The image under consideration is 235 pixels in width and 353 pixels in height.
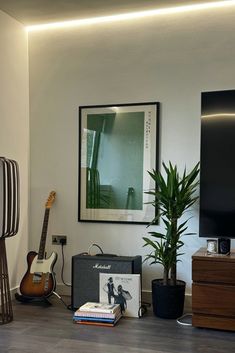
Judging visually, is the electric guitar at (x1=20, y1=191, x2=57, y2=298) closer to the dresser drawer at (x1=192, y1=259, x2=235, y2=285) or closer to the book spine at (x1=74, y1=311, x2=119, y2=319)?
the book spine at (x1=74, y1=311, x2=119, y2=319)

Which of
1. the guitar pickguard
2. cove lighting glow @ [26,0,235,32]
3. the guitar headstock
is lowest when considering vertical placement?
the guitar pickguard

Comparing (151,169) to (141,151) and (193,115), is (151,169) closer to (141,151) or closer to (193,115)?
(141,151)

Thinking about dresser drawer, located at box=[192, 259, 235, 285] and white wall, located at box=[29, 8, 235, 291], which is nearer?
dresser drawer, located at box=[192, 259, 235, 285]

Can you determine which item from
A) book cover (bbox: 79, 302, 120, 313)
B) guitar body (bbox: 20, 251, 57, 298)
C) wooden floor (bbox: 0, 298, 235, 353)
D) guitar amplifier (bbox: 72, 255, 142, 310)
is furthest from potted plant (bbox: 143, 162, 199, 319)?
guitar body (bbox: 20, 251, 57, 298)

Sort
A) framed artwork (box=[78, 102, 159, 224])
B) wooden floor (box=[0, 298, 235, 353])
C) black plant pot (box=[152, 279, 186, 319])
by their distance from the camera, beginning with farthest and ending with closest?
1. framed artwork (box=[78, 102, 159, 224])
2. black plant pot (box=[152, 279, 186, 319])
3. wooden floor (box=[0, 298, 235, 353])

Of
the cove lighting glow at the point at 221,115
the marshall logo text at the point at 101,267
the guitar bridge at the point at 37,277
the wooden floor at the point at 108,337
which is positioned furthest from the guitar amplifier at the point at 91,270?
the cove lighting glow at the point at 221,115

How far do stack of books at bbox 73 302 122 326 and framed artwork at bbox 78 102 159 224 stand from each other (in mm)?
909

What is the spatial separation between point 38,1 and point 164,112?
141 cm

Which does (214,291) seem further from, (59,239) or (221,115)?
(59,239)

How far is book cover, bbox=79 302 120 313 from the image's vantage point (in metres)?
3.34

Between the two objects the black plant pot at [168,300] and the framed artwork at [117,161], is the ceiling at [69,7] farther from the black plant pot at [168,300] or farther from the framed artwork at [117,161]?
the black plant pot at [168,300]

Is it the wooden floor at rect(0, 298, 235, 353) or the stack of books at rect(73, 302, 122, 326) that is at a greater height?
the stack of books at rect(73, 302, 122, 326)

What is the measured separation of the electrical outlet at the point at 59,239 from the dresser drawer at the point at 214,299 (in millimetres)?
1464

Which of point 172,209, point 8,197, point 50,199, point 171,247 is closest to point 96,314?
point 171,247
